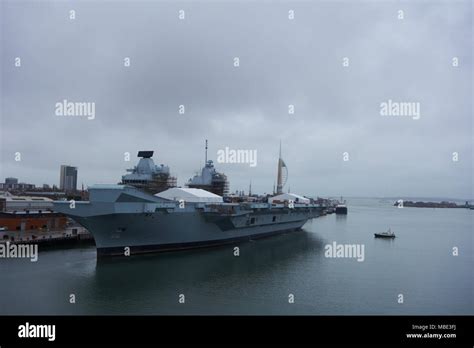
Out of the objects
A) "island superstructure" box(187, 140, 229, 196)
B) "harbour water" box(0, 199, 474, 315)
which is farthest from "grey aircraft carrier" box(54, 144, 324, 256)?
"island superstructure" box(187, 140, 229, 196)

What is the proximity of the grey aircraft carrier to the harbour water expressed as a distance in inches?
39.4

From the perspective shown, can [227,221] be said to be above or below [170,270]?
above

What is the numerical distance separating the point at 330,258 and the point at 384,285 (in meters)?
7.29

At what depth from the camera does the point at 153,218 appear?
73.0 ft

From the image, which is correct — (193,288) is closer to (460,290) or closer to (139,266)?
(139,266)

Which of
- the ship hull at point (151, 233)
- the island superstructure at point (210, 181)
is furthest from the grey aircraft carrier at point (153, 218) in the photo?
the island superstructure at point (210, 181)

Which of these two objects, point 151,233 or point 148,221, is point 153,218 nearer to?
point 148,221

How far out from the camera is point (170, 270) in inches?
776

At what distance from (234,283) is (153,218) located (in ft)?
23.6

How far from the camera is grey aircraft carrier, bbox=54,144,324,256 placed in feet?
67.7

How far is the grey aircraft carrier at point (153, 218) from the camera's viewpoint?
20641mm

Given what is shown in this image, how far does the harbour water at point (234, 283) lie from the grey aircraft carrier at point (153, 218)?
1.00 meters

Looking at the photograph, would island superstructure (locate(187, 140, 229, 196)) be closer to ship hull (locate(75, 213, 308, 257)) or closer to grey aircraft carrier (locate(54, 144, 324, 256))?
grey aircraft carrier (locate(54, 144, 324, 256))
